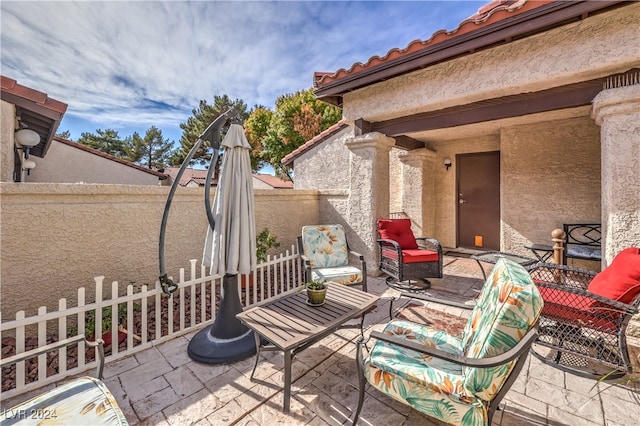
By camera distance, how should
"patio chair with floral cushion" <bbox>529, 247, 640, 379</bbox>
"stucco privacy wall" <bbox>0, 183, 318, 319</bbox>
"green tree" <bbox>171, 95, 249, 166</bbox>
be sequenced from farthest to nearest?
1. "green tree" <bbox>171, 95, 249, 166</bbox>
2. "stucco privacy wall" <bbox>0, 183, 318, 319</bbox>
3. "patio chair with floral cushion" <bbox>529, 247, 640, 379</bbox>

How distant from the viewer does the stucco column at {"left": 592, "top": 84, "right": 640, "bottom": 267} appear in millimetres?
2893

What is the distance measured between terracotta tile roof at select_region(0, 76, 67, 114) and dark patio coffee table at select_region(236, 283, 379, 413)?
5.03 m

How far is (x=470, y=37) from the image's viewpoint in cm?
351

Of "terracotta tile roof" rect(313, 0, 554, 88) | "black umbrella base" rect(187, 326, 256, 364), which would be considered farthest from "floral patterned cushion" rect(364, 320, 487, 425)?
"terracotta tile roof" rect(313, 0, 554, 88)

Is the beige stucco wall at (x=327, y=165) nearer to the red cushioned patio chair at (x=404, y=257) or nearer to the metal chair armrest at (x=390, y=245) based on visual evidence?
the red cushioned patio chair at (x=404, y=257)

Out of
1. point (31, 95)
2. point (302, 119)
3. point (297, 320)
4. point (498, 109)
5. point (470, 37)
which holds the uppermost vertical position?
point (302, 119)

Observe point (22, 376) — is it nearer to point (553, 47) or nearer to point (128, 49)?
point (128, 49)

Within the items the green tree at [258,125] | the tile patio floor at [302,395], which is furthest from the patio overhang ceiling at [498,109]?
the green tree at [258,125]

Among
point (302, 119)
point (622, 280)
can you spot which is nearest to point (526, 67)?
point (622, 280)

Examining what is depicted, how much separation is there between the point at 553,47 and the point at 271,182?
20.3m

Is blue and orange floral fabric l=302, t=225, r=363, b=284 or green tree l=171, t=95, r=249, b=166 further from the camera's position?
green tree l=171, t=95, r=249, b=166

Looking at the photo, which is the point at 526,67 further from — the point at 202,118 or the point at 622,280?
the point at 202,118

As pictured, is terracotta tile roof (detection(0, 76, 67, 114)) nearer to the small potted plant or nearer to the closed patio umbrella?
→ the closed patio umbrella

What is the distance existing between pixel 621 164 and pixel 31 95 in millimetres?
8351
